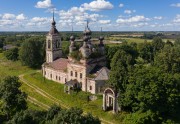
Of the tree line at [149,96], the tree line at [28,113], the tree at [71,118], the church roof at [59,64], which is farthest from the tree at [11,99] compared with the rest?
the church roof at [59,64]

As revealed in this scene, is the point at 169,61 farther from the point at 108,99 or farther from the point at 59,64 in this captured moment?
the point at 59,64

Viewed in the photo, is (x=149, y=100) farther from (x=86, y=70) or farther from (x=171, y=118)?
(x=86, y=70)

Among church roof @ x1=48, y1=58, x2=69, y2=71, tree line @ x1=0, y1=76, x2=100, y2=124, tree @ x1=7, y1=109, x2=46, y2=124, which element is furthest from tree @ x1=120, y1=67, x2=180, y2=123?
church roof @ x1=48, y1=58, x2=69, y2=71

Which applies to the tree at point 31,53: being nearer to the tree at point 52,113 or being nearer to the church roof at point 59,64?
the church roof at point 59,64

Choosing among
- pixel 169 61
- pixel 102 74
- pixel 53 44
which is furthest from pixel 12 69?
pixel 169 61

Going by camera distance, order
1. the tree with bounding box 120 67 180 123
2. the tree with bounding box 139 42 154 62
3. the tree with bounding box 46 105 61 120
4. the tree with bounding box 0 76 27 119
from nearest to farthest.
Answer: the tree with bounding box 46 105 61 120 < the tree with bounding box 120 67 180 123 < the tree with bounding box 0 76 27 119 < the tree with bounding box 139 42 154 62

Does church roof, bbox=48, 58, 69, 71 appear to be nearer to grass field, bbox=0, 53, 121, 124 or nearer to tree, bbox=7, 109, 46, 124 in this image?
grass field, bbox=0, 53, 121, 124

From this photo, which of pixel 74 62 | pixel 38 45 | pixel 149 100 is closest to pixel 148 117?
pixel 149 100
